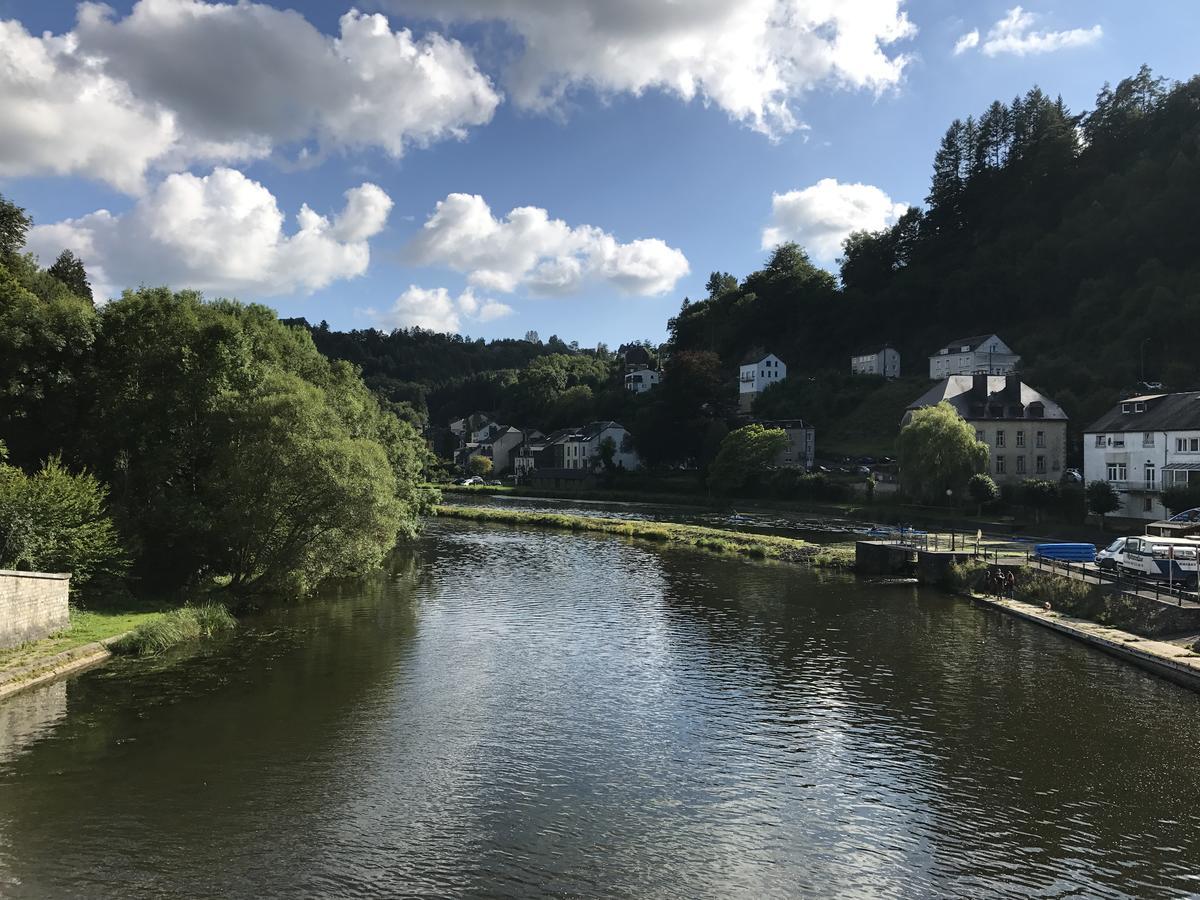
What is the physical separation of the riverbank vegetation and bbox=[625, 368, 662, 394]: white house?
400 ft

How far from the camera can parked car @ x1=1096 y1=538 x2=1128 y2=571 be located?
3424 cm

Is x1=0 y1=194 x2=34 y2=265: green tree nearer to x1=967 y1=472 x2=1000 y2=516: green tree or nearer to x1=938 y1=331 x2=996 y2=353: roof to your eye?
x1=967 y1=472 x2=1000 y2=516: green tree

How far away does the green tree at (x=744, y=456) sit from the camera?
86.8 metres

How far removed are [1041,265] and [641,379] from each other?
232 feet

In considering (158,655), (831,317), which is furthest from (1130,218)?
(158,655)

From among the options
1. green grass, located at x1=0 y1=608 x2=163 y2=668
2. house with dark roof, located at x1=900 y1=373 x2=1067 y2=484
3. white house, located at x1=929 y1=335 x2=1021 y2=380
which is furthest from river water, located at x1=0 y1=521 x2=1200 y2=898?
white house, located at x1=929 y1=335 x2=1021 y2=380

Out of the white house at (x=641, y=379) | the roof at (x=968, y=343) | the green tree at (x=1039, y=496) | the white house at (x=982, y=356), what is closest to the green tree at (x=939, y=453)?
the green tree at (x=1039, y=496)

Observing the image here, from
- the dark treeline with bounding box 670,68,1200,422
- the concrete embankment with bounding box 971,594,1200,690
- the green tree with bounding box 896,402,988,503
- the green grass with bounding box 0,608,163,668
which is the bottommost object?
the concrete embankment with bounding box 971,594,1200,690

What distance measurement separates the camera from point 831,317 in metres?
135

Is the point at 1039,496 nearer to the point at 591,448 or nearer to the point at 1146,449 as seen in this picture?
the point at 1146,449

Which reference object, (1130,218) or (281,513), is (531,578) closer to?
(281,513)

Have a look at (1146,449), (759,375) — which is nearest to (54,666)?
(1146,449)

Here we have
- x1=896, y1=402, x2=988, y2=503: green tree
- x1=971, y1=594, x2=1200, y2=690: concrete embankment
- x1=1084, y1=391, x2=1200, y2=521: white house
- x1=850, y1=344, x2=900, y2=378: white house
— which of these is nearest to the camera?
x1=971, y1=594, x2=1200, y2=690: concrete embankment

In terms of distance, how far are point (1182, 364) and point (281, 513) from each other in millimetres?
88888
